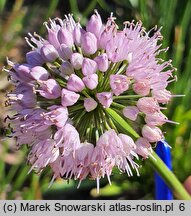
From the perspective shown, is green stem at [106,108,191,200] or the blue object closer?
green stem at [106,108,191,200]

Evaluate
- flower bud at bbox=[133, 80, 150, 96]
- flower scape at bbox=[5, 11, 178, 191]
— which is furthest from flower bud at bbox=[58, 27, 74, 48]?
flower bud at bbox=[133, 80, 150, 96]

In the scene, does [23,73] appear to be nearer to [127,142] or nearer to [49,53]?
[49,53]

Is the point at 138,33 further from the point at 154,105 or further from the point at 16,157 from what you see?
the point at 16,157

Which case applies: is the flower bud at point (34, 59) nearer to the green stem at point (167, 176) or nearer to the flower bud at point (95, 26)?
the flower bud at point (95, 26)

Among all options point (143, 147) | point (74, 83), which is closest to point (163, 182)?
point (143, 147)

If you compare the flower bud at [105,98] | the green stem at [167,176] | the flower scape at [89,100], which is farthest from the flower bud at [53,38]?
the green stem at [167,176]

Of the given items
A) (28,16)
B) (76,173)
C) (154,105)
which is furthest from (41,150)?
(28,16)

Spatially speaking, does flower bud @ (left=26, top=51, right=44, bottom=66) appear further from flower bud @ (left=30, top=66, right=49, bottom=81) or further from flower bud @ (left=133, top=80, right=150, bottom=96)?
flower bud @ (left=133, top=80, right=150, bottom=96)
